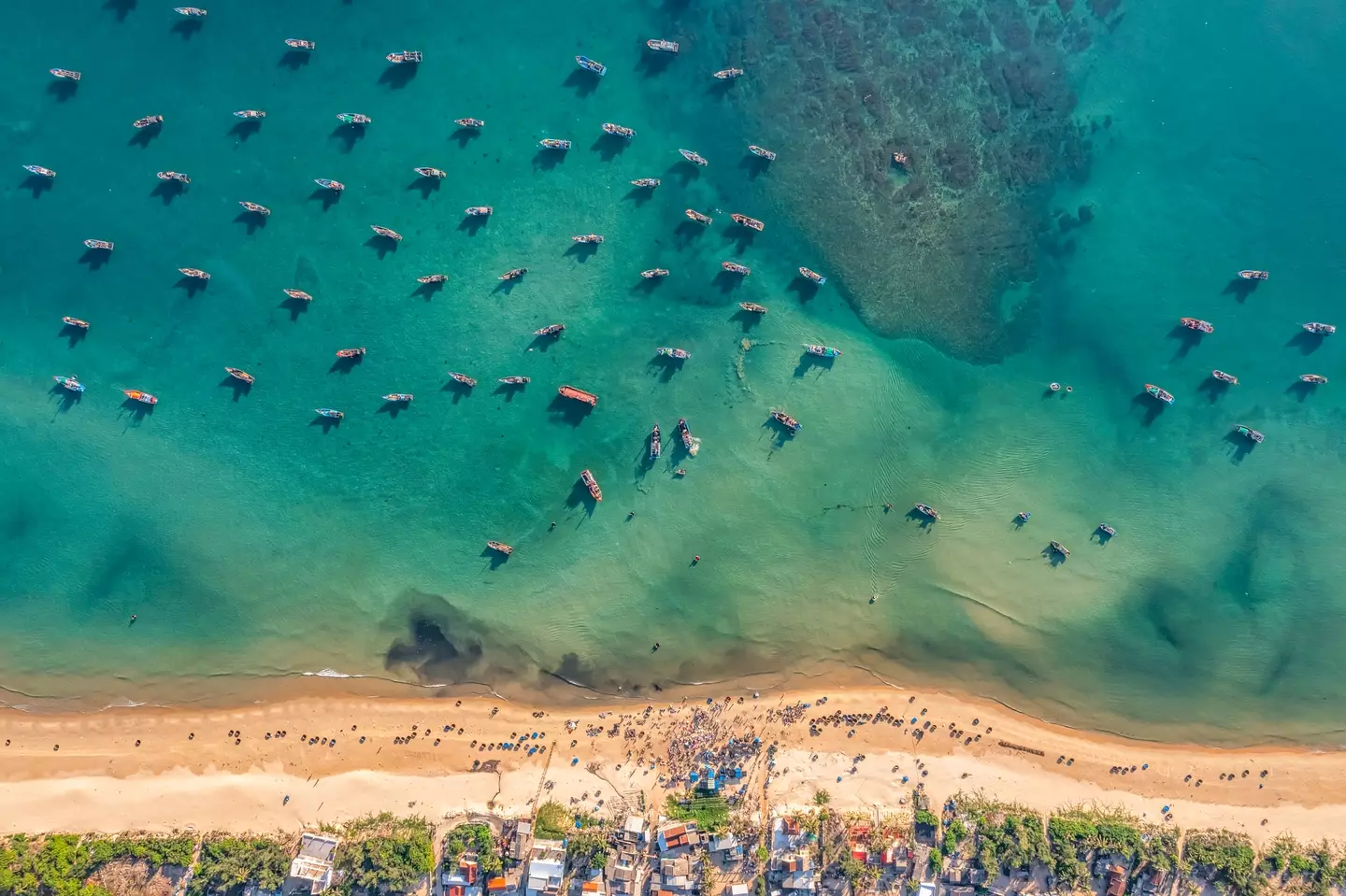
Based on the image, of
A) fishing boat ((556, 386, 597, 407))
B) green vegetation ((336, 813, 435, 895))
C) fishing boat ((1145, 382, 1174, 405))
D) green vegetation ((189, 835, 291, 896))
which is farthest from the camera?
fishing boat ((1145, 382, 1174, 405))

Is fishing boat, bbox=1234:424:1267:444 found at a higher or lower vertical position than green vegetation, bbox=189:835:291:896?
higher

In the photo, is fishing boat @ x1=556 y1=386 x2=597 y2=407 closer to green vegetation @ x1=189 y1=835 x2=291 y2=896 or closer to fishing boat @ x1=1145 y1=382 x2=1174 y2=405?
green vegetation @ x1=189 y1=835 x2=291 y2=896

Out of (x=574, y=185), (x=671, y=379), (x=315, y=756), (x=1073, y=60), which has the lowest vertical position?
(x=315, y=756)

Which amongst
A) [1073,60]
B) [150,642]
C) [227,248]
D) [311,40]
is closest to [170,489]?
[150,642]

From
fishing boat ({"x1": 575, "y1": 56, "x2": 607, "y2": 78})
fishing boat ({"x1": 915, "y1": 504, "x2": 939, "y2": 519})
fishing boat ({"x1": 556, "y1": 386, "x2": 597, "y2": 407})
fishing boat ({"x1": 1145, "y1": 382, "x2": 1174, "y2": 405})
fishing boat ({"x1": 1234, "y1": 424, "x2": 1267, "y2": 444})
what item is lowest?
fishing boat ({"x1": 915, "y1": 504, "x2": 939, "y2": 519})

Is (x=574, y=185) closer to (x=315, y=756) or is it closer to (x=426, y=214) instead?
(x=426, y=214)

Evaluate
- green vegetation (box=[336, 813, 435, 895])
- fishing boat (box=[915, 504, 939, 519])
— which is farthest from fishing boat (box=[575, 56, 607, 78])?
green vegetation (box=[336, 813, 435, 895])
